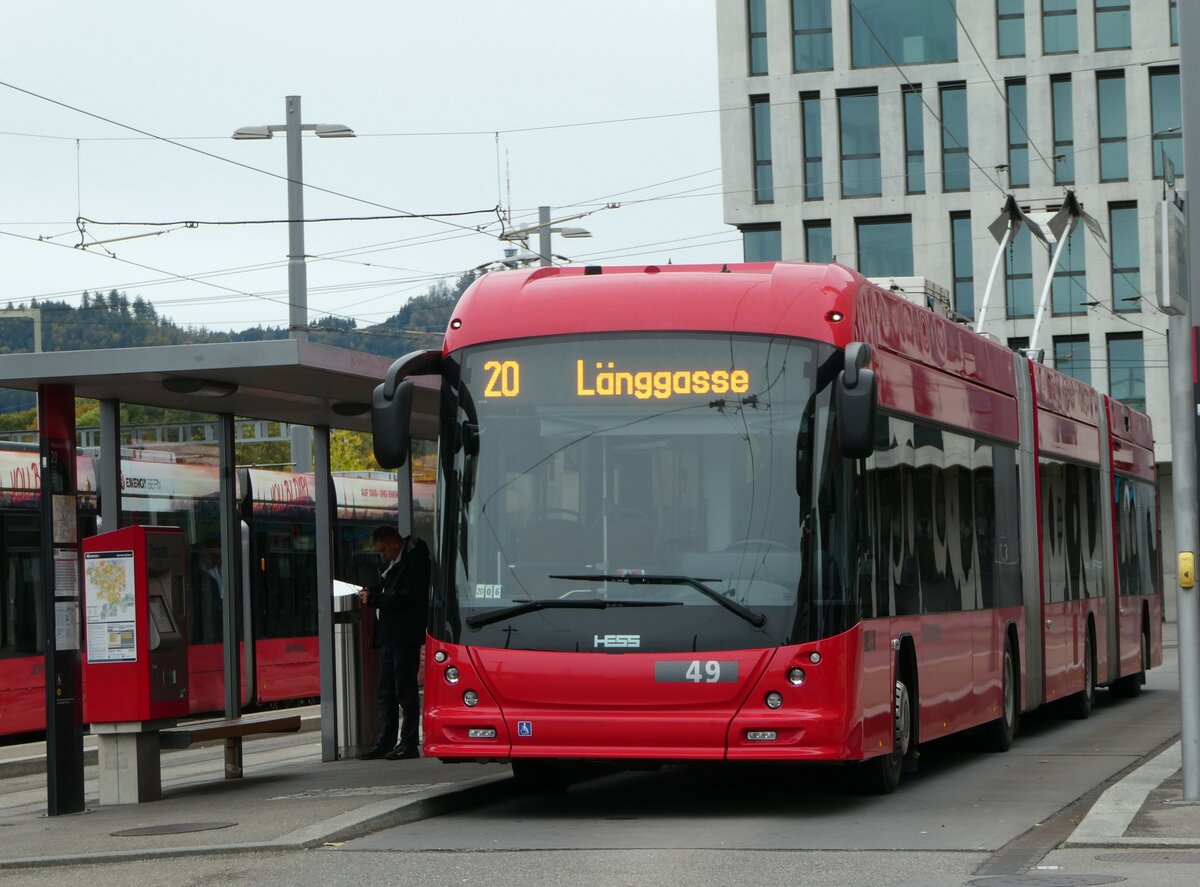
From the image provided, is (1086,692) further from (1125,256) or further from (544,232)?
(1125,256)

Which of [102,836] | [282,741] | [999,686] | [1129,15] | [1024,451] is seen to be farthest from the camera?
[1129,15]

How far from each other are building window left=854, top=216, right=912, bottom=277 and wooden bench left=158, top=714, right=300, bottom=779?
34.1 m

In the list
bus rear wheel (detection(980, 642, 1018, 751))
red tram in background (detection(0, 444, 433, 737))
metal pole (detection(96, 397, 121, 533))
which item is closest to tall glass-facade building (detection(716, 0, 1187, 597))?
red tram in background (detection(0, 444, 433, 737))

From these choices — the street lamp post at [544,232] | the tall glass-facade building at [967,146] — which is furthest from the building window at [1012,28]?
the street lamp post at [544,232]

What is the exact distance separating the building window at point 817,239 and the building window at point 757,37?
3.74 m

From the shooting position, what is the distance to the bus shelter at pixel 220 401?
12289mm

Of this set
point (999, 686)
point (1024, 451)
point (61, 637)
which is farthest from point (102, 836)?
point (1024, 451)

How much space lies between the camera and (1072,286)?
47.7m

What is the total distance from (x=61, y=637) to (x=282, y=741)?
9054 millimetres

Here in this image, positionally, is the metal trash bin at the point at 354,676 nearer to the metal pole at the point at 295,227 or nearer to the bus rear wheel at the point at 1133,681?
the metal pole at the point at 295,227

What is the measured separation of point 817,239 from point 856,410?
37252mm

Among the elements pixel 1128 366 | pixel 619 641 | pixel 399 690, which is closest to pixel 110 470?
pixel 399 690

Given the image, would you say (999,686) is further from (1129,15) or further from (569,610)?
(1129,15)

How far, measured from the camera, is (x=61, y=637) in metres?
12.5
